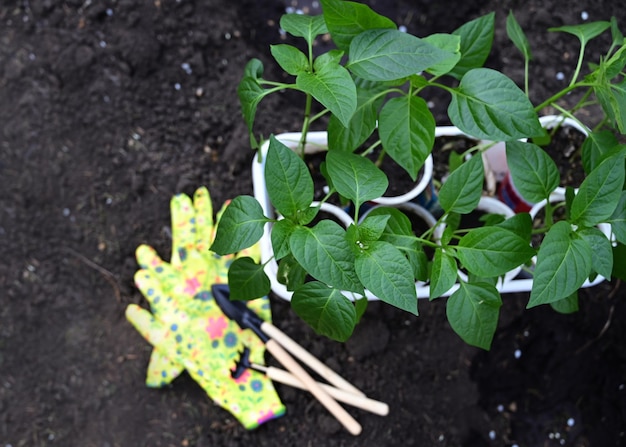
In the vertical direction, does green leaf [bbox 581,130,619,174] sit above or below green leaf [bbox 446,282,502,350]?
above

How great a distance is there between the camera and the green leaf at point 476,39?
0.87 m

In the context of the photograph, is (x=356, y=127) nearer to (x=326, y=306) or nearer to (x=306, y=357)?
(x=326, y=306)

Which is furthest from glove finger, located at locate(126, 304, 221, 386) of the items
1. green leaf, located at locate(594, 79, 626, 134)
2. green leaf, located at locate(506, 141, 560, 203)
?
green leaf, located at locate(594, 79, 626, 134)

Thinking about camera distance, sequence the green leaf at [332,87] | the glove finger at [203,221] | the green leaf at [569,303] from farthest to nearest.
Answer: the glove finger at [203,221], the green leaf at [569,303], the green leaf at [332,87]

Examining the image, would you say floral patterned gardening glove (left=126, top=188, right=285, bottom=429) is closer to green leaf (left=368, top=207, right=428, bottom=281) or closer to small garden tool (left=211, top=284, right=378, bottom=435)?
small garden tool (left=211, top=284, right=378, bottom=435)

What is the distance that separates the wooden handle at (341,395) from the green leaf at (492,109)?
0.81 m

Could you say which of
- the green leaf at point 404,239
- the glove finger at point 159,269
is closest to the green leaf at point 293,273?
the green leaf at point 404,239

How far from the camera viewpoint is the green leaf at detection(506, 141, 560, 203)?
35.1 inches

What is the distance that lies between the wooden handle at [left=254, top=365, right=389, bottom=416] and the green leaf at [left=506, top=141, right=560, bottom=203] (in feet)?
2.33

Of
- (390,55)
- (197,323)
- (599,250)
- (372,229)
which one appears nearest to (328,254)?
(372,229)

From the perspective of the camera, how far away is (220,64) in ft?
5.28

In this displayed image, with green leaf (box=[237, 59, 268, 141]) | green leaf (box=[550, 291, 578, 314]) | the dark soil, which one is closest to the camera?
green leaf (box=[237, 59, 268, 141])

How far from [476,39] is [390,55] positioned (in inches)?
7.7

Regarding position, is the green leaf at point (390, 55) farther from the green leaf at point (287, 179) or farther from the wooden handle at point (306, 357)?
the wooden handle at point (306, 357)
